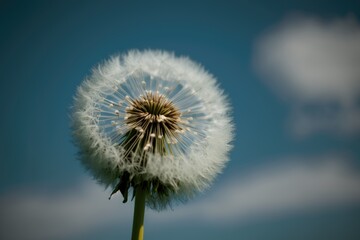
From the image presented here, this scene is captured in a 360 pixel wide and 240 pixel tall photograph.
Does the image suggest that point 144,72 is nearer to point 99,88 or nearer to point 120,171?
point 99,88

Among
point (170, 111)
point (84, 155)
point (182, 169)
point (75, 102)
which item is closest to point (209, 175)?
point (182, 169)

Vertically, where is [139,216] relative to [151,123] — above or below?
below

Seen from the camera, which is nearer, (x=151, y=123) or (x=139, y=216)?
(x=139, y=216)

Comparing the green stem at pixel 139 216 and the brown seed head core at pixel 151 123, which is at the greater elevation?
the brown seed head core at pixel 151 123

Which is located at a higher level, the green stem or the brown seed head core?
the brown seed head core

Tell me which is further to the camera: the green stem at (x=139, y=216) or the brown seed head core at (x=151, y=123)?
the brown seed head core at (x=151, y=123)

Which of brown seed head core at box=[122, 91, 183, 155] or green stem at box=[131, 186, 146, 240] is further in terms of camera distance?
brown seed head core at box=[122, 91, 183, 155]
